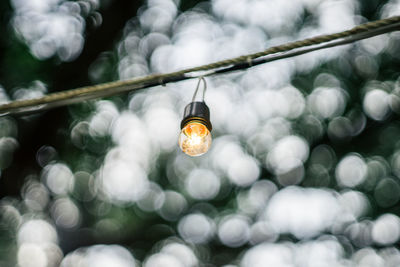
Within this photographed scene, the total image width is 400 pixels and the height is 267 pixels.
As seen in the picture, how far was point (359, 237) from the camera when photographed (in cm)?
809

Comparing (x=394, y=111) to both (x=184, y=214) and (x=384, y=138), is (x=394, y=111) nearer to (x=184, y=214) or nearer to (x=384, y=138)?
(x=384, y=138)

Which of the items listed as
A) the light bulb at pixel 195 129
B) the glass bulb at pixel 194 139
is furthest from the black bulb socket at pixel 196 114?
the glass bulb at pixel 194 139

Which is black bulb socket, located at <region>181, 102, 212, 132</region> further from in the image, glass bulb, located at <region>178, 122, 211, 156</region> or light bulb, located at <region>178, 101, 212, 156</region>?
glass bulb, located at <region>178, 122, 211, 156</region>

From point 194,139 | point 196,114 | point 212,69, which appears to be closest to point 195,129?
point 194,139

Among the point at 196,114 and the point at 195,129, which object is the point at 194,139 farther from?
the point at 196,114

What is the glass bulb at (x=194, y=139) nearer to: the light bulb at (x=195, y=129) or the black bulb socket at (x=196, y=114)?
the light bulb at (x=195, y=129)

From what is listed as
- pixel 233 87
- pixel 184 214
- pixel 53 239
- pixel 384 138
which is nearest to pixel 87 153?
pixel 53 239

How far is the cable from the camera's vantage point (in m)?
1.69

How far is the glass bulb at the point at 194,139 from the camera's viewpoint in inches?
92.4

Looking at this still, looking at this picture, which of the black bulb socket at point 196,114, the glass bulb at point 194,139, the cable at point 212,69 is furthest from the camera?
the glass bulb at point 194,139

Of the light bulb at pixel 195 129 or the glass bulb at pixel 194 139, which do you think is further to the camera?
the glass bulb at pixel 194 139

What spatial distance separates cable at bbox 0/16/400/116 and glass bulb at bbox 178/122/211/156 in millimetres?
445

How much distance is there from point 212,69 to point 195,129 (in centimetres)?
55

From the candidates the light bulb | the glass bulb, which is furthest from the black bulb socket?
the glass bulb
